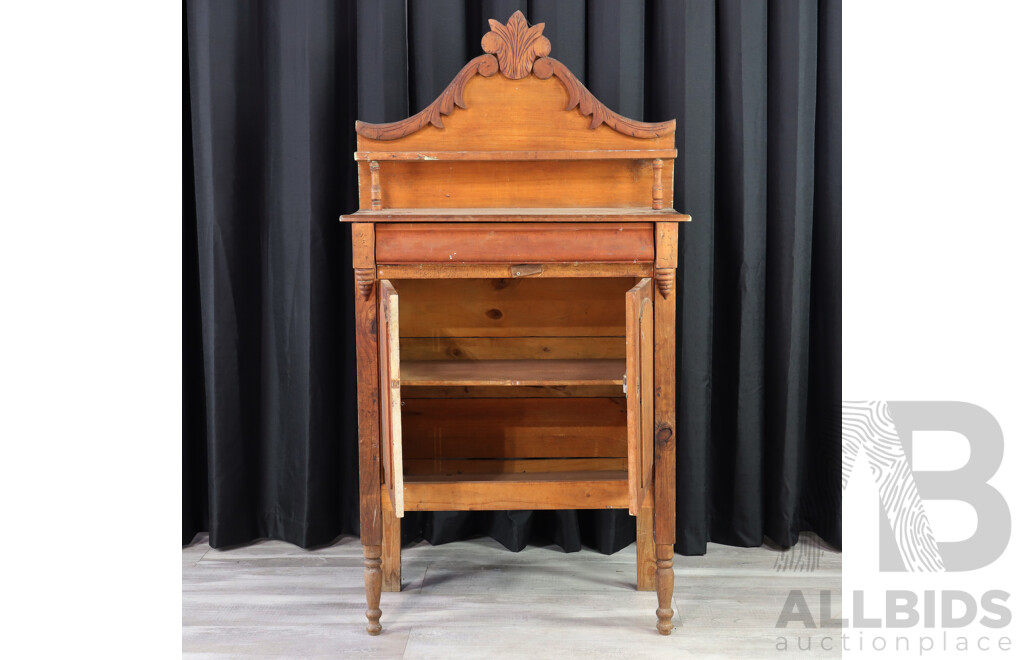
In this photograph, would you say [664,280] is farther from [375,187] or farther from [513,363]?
[375,187]

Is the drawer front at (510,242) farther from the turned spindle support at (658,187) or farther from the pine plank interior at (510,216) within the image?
the turned spindle support at (658,187)

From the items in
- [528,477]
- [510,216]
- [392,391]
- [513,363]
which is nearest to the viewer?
[392,391]

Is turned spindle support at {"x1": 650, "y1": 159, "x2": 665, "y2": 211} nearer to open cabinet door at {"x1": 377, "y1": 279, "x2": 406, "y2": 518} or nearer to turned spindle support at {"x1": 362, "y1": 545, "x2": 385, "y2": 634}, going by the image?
open cabinet door at {"x1": 377, "y1": 279, "x2": 406, "y2": 518}

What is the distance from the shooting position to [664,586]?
190 centimetres

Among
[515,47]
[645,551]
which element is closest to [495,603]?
[645,551]

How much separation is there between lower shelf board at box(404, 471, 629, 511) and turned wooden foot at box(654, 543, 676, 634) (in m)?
0.15

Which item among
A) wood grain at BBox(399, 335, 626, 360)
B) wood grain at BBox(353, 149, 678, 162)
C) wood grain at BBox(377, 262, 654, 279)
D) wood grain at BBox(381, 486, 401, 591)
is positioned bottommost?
wood grain at BBox(381, 486, 401, 591)

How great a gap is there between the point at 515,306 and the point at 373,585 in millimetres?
847

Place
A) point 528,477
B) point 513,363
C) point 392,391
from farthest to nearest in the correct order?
1. point 513,363
2. point 528,477
3. point 392,391

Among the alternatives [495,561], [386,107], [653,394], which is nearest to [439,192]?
[386,107]

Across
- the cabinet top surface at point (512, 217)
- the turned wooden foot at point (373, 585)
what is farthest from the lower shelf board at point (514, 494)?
the cabinet top surface at point (512, 217)

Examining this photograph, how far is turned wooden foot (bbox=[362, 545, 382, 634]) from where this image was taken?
75.0 inches

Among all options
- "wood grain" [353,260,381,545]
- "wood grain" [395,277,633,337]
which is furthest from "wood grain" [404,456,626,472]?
"wood grain" [395,277,633,337]
